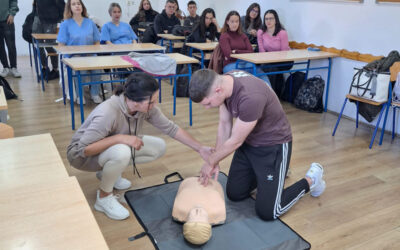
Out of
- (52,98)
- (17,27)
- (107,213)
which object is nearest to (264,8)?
(52,98)

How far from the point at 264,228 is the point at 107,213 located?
2.95 feet

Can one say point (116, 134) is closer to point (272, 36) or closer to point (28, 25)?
point (272, 36)

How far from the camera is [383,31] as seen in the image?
3584 millimetres

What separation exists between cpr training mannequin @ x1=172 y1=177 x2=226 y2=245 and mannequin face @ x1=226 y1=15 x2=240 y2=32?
264 cm

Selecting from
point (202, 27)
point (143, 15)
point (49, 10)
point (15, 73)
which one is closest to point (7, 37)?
point (15, 73)

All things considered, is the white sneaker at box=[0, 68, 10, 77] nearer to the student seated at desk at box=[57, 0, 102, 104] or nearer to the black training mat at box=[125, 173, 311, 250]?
the student seated at desk at box=[57, 0, 102, 104]

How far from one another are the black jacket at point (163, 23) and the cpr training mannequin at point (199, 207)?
415cm

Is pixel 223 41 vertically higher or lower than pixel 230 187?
higher

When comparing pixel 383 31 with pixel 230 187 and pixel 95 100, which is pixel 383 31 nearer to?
pixel 230 187

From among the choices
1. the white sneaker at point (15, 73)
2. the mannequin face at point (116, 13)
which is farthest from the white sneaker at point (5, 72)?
the mannequin face at point (116, 13)

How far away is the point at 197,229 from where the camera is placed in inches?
70.3

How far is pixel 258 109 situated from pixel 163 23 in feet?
14.6

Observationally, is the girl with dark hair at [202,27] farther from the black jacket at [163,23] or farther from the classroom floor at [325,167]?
the classroom floor at [325,167]

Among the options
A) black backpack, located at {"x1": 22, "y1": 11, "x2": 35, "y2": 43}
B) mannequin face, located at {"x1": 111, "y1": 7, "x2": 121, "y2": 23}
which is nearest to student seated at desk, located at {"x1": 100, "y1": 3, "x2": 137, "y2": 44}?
→ mannequin face, located at {"x1": 111, "y1": 7, "x2": 121, "y2": 23}
